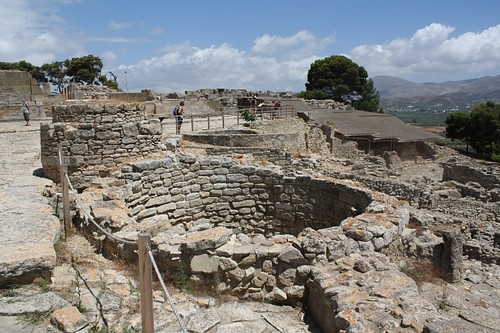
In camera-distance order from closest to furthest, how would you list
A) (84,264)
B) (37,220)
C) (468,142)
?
(84,264) → (37,220) → (468,142)

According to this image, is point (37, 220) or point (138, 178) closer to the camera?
point (37, 220)

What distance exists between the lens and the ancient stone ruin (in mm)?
Result: 4953

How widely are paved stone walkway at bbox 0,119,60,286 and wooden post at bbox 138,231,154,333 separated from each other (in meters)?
1.63

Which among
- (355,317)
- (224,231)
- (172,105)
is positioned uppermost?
(172,105)

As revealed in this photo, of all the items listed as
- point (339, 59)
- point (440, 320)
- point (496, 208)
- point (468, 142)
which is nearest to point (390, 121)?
point (468, 142)

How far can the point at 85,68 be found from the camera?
51156 millimetres

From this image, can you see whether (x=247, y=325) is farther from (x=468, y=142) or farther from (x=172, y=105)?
(x=468, y=142)

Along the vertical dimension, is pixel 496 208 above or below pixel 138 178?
Result: below

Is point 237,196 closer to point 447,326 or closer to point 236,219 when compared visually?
point 236,219

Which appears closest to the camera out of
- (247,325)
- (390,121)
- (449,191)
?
(247,325)

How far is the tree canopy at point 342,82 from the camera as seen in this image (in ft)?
182

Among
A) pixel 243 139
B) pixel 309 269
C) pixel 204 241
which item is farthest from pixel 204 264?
pixel 243 139

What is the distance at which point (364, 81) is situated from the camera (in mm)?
57250

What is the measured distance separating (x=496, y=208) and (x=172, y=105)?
728 inches
